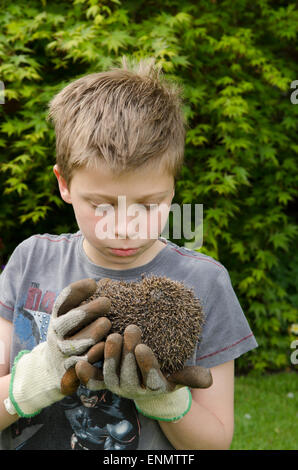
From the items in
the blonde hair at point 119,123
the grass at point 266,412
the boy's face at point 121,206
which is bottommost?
the grass at point 266,412

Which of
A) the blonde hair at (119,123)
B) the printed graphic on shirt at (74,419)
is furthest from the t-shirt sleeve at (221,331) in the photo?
the blonde hair at (119,123)

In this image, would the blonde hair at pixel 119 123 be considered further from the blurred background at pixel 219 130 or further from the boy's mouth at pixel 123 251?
the blurred background at pixel 219 130

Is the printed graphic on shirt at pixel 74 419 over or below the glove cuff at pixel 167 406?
below

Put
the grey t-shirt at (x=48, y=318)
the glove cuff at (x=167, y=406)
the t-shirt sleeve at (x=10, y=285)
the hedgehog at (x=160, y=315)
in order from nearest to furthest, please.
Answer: the hedgehog at (x=160, y=315) → the glove cuff at (x=167, y=406) → the grey t-shirt at (x=48, y=318) → the t-shirt sleeve at (x=10, y=285)

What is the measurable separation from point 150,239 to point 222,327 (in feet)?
1.56

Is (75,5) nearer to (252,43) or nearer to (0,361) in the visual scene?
(252,43)

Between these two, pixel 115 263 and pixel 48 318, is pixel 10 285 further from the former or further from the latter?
pixel 115 263

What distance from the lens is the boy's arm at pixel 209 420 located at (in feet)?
6.26

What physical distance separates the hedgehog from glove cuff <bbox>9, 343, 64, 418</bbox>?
327 mm

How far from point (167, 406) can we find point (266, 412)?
13.2 feet

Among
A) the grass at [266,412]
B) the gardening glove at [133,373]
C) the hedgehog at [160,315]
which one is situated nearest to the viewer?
the gardening glove at [133,373]

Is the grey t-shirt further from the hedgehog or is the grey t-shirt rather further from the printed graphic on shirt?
the hedgehog

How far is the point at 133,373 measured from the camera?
1.51m

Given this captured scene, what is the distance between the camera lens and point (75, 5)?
5.32 m
